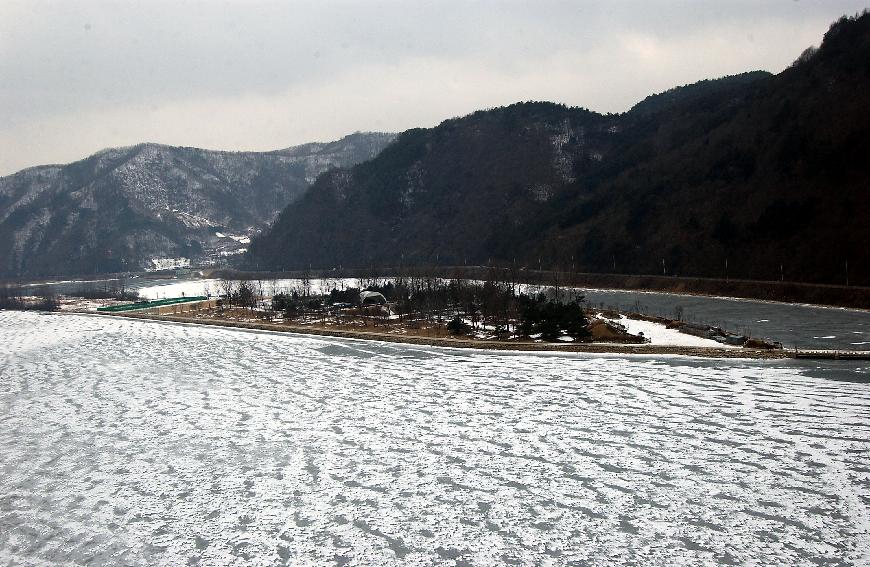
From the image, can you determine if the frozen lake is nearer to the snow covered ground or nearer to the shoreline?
the shoreline

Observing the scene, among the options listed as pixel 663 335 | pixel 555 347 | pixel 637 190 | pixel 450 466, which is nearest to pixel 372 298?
pixel 555 347

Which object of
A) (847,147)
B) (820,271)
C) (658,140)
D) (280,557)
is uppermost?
(658,140)

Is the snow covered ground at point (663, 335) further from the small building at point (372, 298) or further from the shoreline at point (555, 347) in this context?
the small building at point (372, 298)

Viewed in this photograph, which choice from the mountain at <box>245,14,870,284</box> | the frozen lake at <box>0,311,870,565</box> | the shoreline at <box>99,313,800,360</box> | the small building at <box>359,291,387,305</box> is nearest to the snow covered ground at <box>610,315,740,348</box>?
the shoreline at <box>99,313,800,360</box>

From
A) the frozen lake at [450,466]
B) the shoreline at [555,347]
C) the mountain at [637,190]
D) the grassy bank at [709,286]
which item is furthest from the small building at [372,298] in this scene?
the mountain at [637,190]

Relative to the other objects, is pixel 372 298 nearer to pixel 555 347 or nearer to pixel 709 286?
pixel 555 347

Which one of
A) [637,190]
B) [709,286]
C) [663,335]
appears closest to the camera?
[663,335]

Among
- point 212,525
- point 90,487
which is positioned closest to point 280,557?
point 212,525

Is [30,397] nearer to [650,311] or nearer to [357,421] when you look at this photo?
[357,421]
